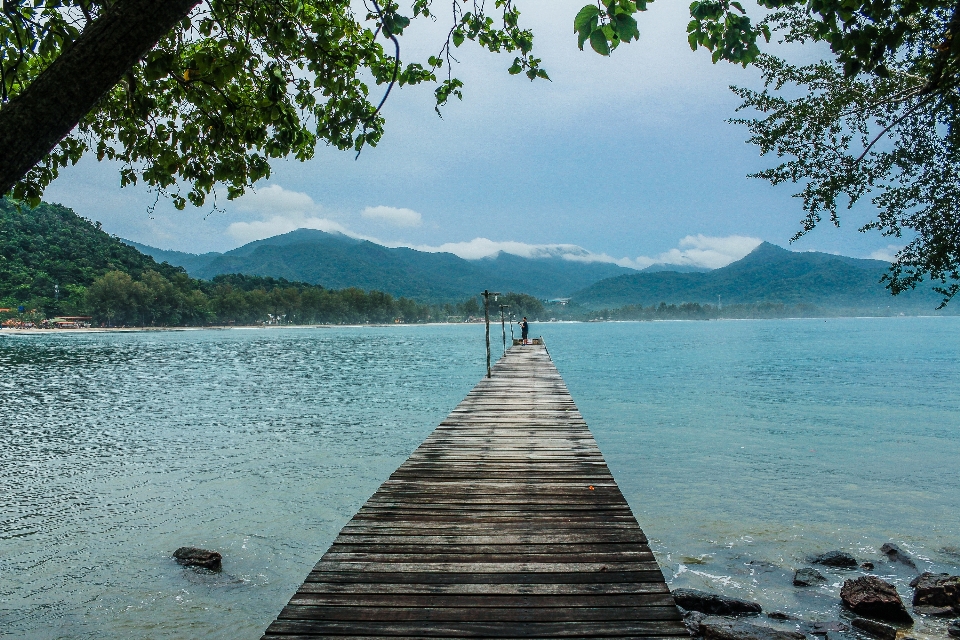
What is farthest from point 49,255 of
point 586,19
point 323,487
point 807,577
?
point 586,19

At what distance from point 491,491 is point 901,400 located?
33.2 metres

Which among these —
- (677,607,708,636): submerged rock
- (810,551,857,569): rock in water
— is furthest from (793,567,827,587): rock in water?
(677,607,708,636): submerged rock

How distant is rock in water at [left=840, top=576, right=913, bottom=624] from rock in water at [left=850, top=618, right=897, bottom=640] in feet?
1.03

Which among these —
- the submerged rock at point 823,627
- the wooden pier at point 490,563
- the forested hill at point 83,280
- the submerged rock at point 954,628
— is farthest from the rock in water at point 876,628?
the forested hill at point 83,280

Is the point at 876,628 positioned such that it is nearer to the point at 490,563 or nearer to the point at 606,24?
the point at 490,563

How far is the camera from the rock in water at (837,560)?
8.71 metres

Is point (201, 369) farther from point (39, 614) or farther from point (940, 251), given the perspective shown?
point (940, 251)

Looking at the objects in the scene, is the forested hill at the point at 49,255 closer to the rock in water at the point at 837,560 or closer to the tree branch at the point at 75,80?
the tree branch at the point at 75,80

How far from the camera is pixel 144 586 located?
26.9 feet

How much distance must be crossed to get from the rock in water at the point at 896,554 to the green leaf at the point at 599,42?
31.9ft

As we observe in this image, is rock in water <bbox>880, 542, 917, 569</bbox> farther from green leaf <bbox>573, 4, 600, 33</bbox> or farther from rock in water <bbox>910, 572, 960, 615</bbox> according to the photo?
green leaf <bbox>573, 4, 600, 33</bbox>

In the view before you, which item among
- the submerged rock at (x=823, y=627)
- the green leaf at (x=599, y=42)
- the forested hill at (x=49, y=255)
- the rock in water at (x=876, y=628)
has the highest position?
the forested hill at (x=49, y=255)

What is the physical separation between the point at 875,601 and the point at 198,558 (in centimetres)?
952

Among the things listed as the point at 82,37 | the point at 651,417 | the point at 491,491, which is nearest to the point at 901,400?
the point at 651,417
